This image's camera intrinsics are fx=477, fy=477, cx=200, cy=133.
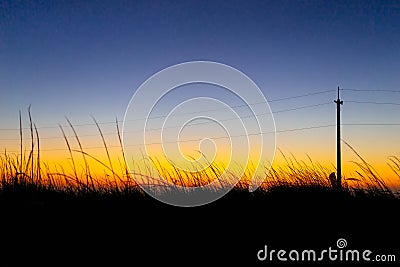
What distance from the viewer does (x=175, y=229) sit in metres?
3.22

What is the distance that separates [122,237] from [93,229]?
0.77ft

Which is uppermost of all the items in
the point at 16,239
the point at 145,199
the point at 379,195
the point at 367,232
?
the point at 379,195

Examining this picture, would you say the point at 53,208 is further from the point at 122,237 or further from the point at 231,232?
the point at 231,232

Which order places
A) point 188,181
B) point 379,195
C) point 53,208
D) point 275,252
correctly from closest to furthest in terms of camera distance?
1. point 275,252
2. point 53,208
3. point 379,195
4. point 188,181

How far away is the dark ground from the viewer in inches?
111

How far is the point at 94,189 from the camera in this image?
14.2 ft

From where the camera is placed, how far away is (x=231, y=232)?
321 cm

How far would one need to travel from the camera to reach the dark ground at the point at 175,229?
2820mm

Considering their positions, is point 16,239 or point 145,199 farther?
point 145,199

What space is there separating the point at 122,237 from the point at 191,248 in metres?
0.46

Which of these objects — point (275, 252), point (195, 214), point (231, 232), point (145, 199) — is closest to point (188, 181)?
point (145, 199)

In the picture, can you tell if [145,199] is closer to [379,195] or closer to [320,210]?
[320,210]

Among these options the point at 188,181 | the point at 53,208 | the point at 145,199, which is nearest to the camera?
the point at 53,208

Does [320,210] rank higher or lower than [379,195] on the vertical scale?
lower
